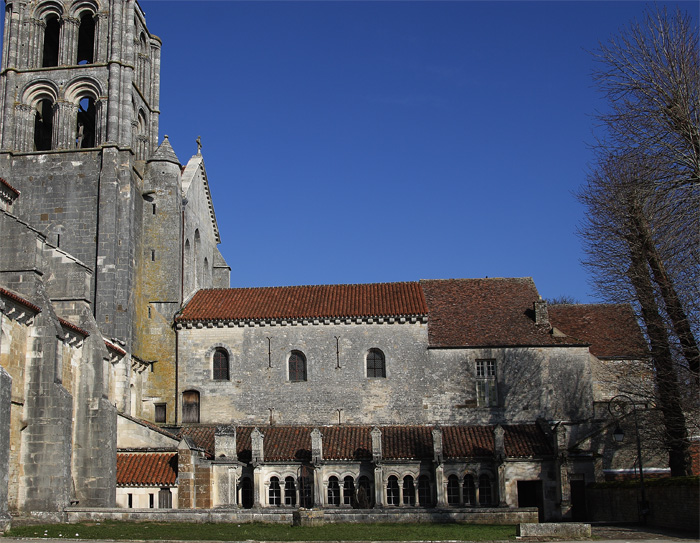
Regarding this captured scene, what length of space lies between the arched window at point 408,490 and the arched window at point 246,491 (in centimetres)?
673

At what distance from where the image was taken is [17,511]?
86.7 ft

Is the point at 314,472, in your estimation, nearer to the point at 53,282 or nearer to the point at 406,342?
the point at 406,342

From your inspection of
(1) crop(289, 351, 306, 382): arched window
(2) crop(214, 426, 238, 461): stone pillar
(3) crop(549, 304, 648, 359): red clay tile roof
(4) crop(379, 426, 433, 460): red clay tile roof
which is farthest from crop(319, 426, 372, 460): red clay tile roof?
(3) crop(549, 304, 648, 359): red clay tile roof

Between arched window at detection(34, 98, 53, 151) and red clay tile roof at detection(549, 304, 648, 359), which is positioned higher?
arched window at detection(34, 98, 53, 151)

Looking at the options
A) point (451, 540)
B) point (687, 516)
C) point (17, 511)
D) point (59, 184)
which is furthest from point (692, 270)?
point (59, 184)

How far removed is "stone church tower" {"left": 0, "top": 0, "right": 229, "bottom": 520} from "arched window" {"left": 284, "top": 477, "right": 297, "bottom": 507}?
730 centimetres

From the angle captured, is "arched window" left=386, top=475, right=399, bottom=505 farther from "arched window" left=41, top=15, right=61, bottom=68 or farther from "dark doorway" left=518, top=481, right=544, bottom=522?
"arched window" left=41, top=15, right=61, bottom=68

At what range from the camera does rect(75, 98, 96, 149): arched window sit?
145ft

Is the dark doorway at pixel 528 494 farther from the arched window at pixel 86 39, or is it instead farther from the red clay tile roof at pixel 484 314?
the arched window at pixel 86 39

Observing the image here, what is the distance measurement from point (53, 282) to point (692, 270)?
2471 cm

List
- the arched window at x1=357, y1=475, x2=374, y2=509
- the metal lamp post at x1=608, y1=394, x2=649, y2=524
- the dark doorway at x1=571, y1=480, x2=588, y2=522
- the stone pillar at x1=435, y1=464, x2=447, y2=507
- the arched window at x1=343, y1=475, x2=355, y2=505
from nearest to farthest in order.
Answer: the metal lamp post at x1=608, y1=394, x2=649, y2=524
the arched window at x1=357, y1=475, x2=374, y2=509
the stone pillar at x1=435, y1=464, x2=447, y2=507
the dark doorway at x1=571, y1=480, x2=588, y2=522
the arched window at x1=343, y1=475, x2=355, y2=505

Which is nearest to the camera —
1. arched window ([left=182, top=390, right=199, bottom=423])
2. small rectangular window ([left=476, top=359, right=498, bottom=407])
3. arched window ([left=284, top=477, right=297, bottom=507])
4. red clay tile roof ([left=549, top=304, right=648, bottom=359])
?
arched window ([left=284, top=477, right=297, bottom=507])

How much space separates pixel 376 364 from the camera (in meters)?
39.0

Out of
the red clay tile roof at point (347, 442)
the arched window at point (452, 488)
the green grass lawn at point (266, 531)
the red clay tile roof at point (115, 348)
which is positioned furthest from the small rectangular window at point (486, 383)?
the red clay tile roof at point (115, 348)
